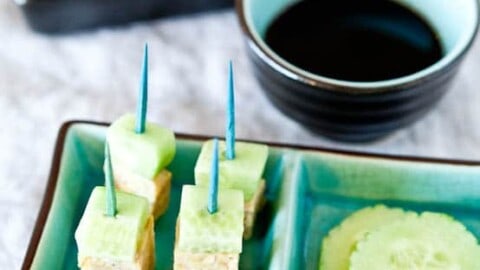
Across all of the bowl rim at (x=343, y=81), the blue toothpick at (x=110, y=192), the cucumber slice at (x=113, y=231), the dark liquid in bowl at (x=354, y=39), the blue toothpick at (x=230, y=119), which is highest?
the dark liquid in bowl at (x=354, y=39)

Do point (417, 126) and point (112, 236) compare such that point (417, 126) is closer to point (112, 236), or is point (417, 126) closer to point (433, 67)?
point (433, 67)

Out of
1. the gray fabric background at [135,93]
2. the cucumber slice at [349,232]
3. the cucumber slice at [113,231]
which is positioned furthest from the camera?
the gray fabric background at [135,93]

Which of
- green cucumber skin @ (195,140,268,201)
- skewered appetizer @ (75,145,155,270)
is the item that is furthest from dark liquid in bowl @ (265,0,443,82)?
skewered appetizer @ (75,145,155,270)

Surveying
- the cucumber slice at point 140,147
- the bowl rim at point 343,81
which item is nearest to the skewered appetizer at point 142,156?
the cucumber slice at point 140,147

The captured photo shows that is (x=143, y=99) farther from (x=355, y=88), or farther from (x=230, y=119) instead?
(x=355, y=88)

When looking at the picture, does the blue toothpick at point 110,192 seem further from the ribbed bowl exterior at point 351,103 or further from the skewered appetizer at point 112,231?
the ribbed bowl exterior at point 351,103

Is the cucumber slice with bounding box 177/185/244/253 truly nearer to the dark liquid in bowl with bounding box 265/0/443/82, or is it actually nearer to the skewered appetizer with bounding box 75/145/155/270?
the skewered appetizer with bounding box 75/145/155/270
